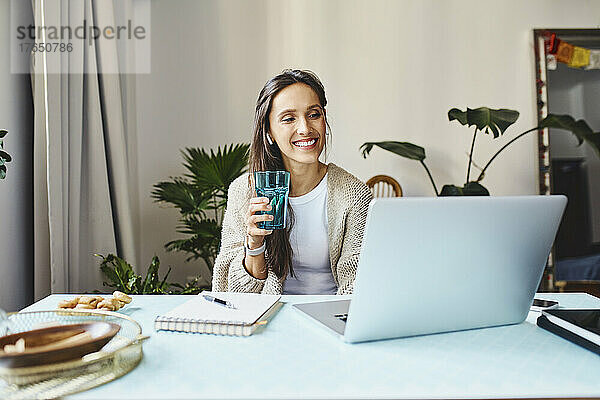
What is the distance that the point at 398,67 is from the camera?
3395mm

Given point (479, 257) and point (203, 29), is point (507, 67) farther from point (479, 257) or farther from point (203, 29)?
point (479, 257)

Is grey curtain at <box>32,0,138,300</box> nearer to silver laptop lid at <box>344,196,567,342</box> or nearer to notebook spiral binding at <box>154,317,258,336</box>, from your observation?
notebook spiral binding at <box>154,317,258,336</box>

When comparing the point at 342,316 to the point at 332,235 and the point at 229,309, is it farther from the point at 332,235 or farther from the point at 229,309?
the point at 332,235

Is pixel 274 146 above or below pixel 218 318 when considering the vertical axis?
above

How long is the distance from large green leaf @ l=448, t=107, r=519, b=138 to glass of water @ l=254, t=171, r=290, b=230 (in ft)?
5.64

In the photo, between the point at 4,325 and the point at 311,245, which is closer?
the point at 4,325

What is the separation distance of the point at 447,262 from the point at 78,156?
1.94 metres

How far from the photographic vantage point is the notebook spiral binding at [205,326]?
93 centimetres

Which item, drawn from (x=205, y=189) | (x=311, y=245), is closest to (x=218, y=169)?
(x=205, y=189)

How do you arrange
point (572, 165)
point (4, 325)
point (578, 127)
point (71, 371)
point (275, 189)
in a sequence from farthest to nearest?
point (572, 165) → point (578, 127) → point (275, 189) → point (4, 325) → point (71, 371)

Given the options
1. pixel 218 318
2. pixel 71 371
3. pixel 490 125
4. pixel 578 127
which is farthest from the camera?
pixel 578 127

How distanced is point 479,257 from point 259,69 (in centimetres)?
266

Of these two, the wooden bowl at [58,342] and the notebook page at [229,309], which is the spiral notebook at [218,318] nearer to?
the notebook page at [229,309]

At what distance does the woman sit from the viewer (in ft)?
5.46
